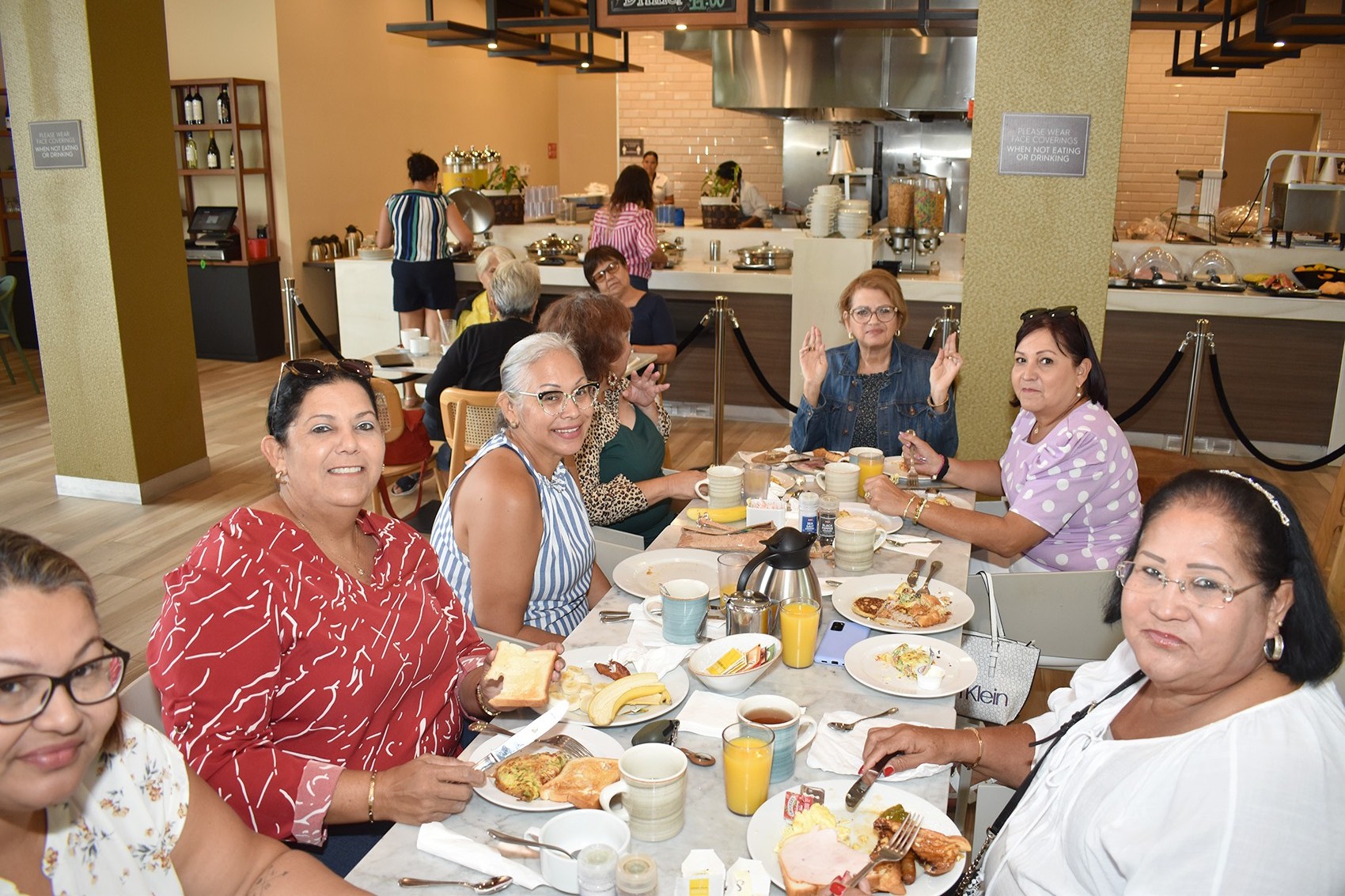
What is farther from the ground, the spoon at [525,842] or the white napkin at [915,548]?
the white napkin at [915,548]

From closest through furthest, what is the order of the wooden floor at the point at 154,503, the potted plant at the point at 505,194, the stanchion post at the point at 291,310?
the wooden floor at the point at 154,503, the stanchion post at the point at 291,310, the potted plant at the point at 505,194

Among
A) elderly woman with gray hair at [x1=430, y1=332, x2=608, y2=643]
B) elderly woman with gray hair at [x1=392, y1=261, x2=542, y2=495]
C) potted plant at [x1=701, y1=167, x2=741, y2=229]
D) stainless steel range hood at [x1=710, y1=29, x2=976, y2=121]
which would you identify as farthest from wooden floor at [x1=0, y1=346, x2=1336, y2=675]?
stainless steel range hood at [x1=710, y1=29, x2=976, y2=121]

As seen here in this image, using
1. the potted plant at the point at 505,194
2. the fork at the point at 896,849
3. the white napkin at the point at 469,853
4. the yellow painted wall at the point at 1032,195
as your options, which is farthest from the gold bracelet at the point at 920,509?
the potted plant at the point at 505,194

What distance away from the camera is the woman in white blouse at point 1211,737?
125 cm

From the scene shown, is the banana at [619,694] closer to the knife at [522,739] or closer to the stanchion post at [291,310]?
the knife at [522,739]

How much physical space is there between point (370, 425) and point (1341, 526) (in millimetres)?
2827

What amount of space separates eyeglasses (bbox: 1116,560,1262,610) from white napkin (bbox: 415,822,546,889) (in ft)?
3.08

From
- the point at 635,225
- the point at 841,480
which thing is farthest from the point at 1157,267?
the point at 841,480

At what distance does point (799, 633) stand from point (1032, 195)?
302 cm

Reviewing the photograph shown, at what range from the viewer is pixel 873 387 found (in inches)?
151

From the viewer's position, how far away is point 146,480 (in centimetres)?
570

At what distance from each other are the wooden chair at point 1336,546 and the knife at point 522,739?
7.27 ft

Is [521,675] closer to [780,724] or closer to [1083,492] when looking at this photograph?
[780,724]

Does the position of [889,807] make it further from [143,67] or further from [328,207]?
[328,207]
